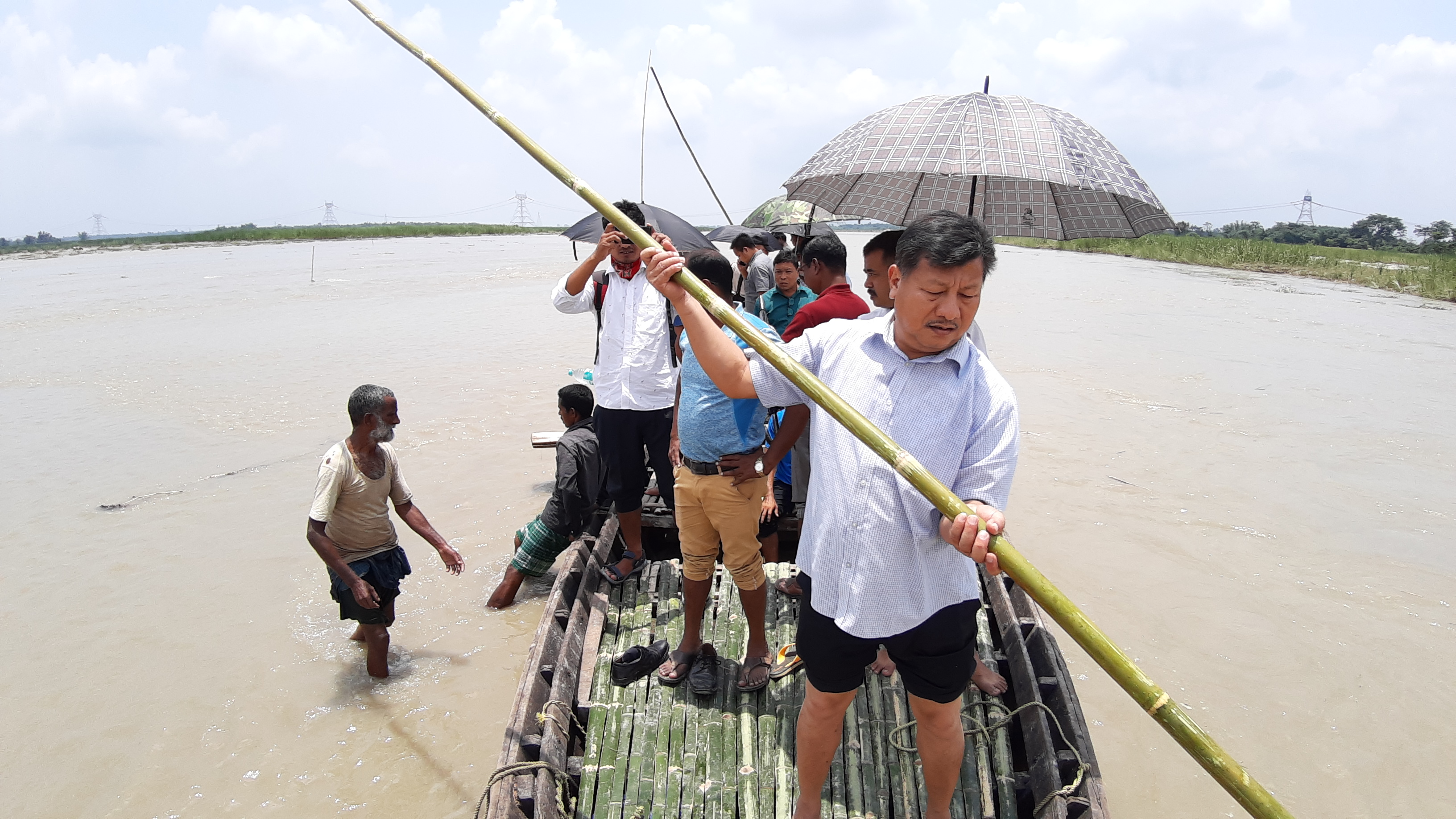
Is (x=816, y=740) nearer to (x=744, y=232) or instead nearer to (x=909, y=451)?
(x=909, y=451)

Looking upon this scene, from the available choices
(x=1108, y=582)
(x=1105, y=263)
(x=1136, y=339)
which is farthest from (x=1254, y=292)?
(x=1108, y=582)

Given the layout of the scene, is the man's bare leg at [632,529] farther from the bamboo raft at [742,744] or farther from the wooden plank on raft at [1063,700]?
the wooden plank on raft at [1063,700]

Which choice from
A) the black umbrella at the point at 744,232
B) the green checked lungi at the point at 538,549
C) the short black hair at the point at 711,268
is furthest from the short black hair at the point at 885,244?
the black umbrella at the point at 744,232

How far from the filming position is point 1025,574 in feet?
4.58

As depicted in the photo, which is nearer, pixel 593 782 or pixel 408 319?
pixel 593 782

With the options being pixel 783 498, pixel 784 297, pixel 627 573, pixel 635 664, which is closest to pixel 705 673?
pixel 635 664

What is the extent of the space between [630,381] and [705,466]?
101cm

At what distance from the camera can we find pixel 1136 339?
1418 centimetres

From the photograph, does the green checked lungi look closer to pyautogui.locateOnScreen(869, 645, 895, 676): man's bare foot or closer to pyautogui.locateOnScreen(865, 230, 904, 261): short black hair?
pyautogui.locateOnScreen(869, 645, 895, 676): man's bare foot

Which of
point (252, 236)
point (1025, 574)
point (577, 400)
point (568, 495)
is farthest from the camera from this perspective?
point (252, 236)

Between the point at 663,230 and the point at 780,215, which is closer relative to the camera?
the point at 663,230

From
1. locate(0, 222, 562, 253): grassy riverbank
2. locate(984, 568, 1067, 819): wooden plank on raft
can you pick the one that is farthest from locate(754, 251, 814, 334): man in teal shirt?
locate(0, 222, 562, 253): grassy riverbank

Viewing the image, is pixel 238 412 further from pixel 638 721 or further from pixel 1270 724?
pixel 1270 724

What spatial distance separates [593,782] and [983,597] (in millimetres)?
1968
